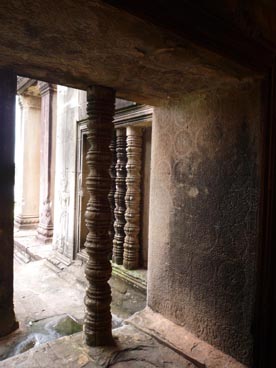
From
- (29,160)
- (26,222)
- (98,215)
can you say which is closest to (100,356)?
(98,215)

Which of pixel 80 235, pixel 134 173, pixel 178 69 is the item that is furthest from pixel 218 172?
pixel 80 235

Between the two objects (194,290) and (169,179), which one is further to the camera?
(169,179)

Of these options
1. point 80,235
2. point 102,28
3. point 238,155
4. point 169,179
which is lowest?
point 80,235

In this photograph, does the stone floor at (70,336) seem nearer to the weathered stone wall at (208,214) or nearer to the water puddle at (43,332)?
the water puddle at (43,332)

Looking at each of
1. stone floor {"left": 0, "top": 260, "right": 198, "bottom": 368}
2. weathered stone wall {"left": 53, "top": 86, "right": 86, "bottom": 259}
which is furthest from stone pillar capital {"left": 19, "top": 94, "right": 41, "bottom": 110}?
stone floor {"left": 0, "top": 260, "right": 198, "bottom": 368}

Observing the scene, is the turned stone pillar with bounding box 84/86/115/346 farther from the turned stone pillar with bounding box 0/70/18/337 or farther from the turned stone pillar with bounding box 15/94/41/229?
the turned stone pillar with bounding box 15/94/41/229

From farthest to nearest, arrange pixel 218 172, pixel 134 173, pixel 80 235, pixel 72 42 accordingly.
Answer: pixel 80 235 → pixel 134 173 → pixel 218 172 → pixel 72 42

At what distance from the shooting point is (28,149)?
25.0 feet

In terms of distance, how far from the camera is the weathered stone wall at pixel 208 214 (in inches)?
78.3

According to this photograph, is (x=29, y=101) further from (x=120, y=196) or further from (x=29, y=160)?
(x=120, y=196)

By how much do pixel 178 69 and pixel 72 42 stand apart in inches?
25.4

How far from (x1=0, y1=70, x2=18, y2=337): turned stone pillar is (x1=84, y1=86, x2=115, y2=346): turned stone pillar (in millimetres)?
661

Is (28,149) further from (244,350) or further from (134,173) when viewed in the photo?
(244,350)

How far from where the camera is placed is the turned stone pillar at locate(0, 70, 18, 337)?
7.54ft
